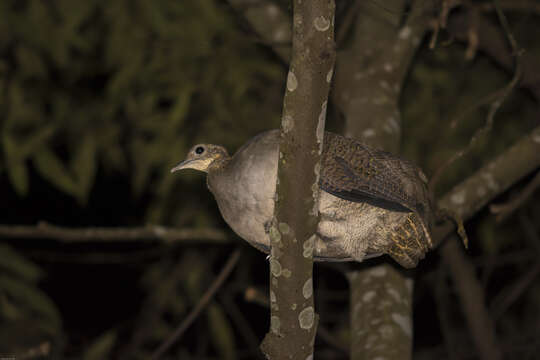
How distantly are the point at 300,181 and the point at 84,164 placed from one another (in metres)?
2.90

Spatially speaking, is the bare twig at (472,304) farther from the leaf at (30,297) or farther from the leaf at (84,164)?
the leaf at (30,297)

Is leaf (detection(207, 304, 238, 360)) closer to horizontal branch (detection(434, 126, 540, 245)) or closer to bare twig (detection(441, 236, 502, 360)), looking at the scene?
bare twig (detection(441, 236, 502, 360))

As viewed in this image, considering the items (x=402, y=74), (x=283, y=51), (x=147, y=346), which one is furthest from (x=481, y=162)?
(x=147, y=346)

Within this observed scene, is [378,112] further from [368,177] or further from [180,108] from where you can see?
[180,108]

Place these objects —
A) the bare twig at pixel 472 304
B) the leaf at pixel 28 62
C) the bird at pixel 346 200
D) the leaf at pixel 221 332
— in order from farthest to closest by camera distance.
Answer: the leaf at pixel 221 332, the leaf at pixel 28 62, the bare twig at pixel 472 304, the bird at pixel 346 200

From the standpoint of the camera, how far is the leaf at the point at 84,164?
4.72 meters

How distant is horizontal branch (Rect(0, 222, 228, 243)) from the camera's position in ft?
13.1

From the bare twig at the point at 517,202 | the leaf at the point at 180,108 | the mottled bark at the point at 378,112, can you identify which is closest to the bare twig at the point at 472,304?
the bare twig at the point at 517,202

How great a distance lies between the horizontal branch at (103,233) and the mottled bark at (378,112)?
3.45 ft

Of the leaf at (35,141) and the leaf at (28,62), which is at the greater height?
the leaf at (28,62)

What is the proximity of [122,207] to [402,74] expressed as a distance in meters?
3.30

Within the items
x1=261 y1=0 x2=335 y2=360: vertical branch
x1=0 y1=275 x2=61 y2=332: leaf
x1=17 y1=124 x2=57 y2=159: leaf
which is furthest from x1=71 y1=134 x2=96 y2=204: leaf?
x1=261 y1=0 x2=335 y2=360: vertical branch

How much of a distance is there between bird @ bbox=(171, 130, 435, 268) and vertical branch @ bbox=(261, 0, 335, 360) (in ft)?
0.81

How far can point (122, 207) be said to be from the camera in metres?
6.52
